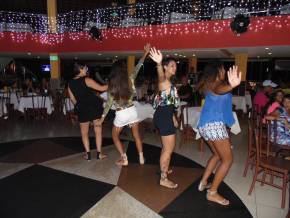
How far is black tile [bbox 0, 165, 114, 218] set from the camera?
3.03 m

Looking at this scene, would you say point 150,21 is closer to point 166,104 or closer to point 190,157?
point 190,157

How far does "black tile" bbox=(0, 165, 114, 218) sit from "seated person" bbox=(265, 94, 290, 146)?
2.48 metres

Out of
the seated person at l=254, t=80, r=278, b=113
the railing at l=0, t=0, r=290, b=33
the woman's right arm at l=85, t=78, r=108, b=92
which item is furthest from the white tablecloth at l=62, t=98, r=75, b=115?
the seated person at l=254, t=80, r=278, b=113

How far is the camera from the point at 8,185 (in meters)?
3.66

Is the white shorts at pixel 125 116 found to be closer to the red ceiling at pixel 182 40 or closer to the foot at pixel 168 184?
the foot at pixel 168 184

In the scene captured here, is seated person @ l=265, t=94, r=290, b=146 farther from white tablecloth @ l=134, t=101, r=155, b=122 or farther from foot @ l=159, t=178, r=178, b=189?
white tablecloth @ l=134, t=101, r=155, b=122

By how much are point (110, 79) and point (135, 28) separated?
23.8 ft

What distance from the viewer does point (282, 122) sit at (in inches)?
161

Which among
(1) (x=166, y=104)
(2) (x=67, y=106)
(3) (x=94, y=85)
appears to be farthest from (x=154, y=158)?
(2) (x=67, y=106)

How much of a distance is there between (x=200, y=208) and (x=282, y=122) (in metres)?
1.92

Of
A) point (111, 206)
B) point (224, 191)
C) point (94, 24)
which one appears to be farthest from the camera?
point (94, 24)

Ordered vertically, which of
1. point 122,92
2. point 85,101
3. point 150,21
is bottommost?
point 85,101

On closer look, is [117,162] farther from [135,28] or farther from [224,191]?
[135,28]

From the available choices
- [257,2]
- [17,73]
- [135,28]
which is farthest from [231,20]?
[17,73]
